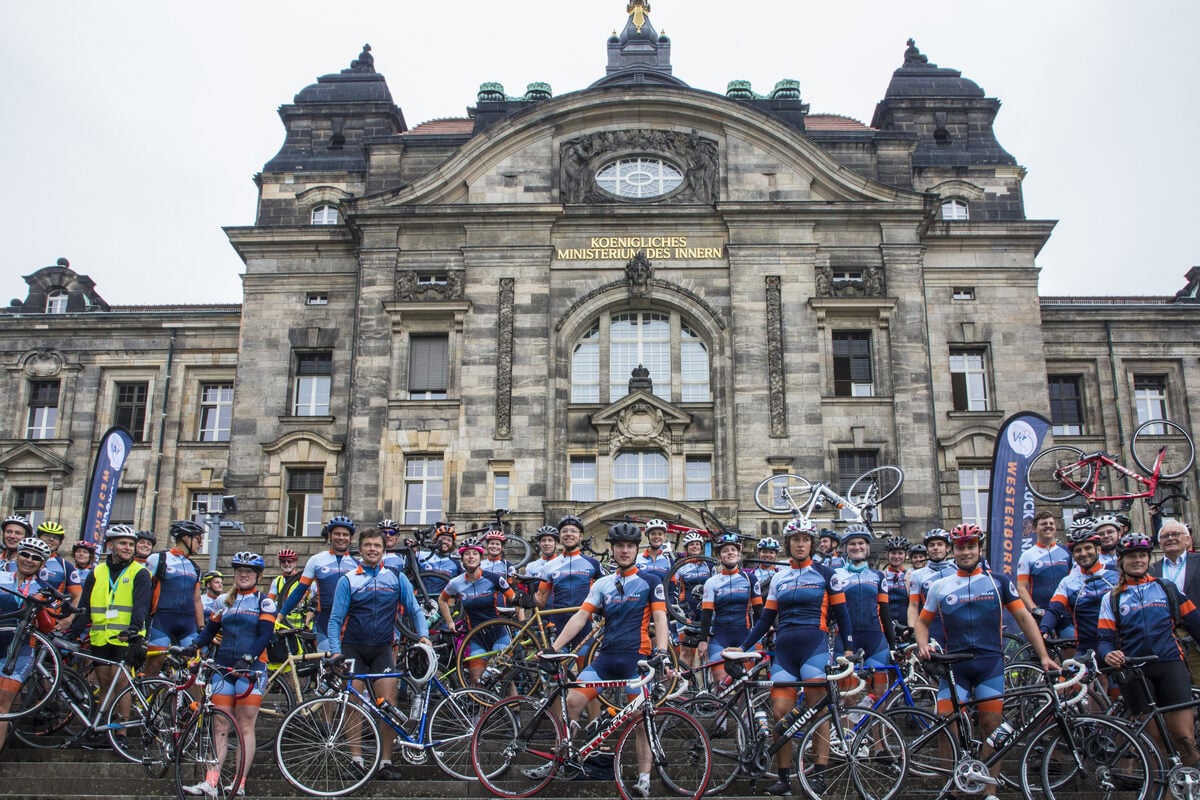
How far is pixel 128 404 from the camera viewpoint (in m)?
37.1

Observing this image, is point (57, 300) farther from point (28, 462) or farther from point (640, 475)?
point (640, 475)

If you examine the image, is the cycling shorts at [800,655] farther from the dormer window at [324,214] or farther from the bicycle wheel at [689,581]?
the dormer window at [324,214]

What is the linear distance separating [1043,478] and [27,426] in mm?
29232

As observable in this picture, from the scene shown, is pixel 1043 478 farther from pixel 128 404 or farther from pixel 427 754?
pixel 128 404

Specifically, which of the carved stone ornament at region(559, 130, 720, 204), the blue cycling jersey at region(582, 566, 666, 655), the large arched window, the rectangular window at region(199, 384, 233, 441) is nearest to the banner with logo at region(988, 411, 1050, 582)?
the large arched window

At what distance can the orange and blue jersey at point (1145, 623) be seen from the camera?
10742 mm

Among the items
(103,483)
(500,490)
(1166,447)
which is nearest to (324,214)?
(500,490)

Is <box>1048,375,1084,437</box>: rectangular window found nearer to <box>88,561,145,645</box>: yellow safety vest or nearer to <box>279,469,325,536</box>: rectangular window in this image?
<box>279,469,325,536</box>: rectangular window

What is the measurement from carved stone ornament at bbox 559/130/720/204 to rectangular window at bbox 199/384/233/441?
12.6 metres

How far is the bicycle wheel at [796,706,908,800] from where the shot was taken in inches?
401

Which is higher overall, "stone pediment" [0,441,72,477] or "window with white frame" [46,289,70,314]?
"window with white frame" [46,289,70,314]

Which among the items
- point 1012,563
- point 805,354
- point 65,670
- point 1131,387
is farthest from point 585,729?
point 1131,387

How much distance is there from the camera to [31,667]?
12.5m

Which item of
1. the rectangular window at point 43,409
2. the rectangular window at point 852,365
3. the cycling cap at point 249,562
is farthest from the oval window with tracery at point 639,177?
the cycling cap at point 249,562
